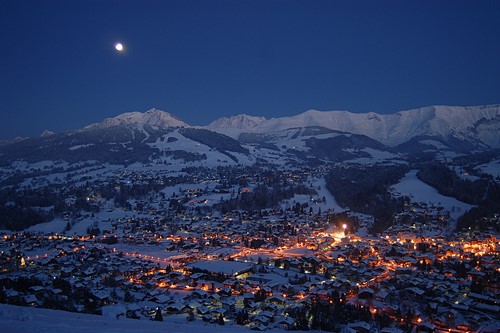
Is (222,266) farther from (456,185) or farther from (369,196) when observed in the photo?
(456,185)

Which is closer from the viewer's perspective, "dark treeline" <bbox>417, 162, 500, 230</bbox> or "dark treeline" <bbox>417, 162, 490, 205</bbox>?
"dark treeline" <bbox>417, 162, 500, 230</bbox>

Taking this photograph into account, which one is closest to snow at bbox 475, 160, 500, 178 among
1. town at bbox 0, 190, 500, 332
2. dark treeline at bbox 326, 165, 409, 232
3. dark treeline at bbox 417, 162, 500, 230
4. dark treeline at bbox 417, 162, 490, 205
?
dark treeline at bbox 417, 162, 500, 230

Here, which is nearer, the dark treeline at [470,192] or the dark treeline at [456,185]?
the dark treeline at [470,192]

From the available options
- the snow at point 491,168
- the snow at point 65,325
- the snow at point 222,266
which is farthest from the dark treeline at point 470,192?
the snow at point 65,325

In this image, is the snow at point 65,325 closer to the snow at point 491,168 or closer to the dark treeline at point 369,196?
the dark treeline at point 369,196

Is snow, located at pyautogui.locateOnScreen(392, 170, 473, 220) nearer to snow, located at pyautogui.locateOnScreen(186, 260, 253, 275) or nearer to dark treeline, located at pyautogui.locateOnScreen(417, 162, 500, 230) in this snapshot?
dark treeline, located at pyautogui.locateOnScreen(417, 162, 500, 230)

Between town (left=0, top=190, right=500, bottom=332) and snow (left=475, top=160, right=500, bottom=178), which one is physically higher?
snow (left=475, top=160, right=500, bottom=178)

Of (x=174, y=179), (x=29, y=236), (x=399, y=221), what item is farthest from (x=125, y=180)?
(x=399, y=221)

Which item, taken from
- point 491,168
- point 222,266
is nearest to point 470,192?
point 491,168
